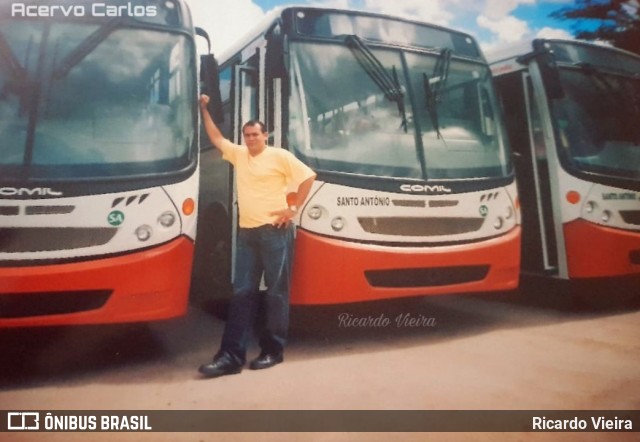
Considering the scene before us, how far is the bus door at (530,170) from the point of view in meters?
4.87

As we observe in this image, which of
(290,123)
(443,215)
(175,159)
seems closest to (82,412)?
(175,159)

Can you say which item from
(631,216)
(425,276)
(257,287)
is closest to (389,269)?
(425,276)

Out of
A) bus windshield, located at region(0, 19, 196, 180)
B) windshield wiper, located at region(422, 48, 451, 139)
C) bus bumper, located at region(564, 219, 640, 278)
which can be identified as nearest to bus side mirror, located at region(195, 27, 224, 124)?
bus windshield, located at region(0, 19, 196, 180)

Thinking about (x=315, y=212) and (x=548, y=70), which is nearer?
(x=315, y=212)

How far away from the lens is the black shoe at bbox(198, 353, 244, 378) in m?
3.42

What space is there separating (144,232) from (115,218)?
0.18 metres

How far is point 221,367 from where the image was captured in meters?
3.45

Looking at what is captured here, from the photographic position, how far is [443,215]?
13.4 ft

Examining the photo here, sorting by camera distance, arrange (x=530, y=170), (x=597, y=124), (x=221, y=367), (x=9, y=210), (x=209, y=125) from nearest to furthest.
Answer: (x=9, y=210)
(x=221, y=367)
(x=209, y=125)
(x=597, y=124)
(x=530, y=170)

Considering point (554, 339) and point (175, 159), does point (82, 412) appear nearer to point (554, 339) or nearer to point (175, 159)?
point (175, 159)

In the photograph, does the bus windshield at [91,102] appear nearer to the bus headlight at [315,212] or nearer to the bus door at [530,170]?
the bus headlight at [315,212]

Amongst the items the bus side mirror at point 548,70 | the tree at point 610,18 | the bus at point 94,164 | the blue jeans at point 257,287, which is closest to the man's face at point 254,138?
the bus at point 94,164

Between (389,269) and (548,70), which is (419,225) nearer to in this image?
(389,269)

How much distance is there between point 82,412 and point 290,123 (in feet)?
6.66
